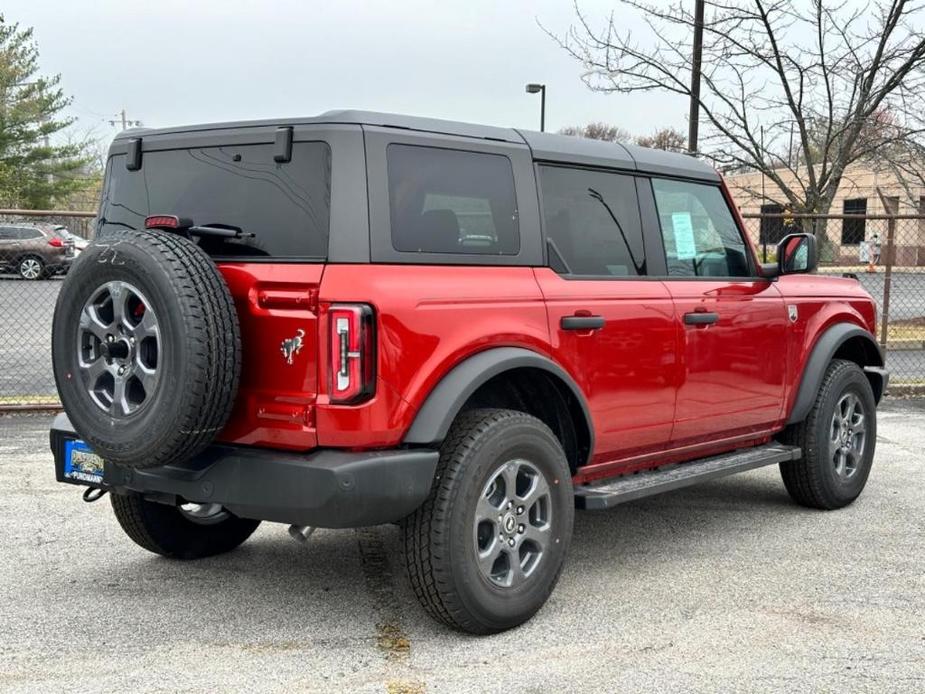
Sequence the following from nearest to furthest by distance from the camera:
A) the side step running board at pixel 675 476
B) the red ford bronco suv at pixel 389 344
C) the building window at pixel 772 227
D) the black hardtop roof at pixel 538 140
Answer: the red ford bronco suv at pixel 389 344 < the black hardtop roof at pixel 538 140 < the side step running board at pixel 675 476 < the building window at pixel 772 227

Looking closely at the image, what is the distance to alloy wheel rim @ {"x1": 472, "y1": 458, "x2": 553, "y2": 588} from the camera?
402cm

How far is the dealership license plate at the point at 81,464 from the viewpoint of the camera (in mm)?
4227

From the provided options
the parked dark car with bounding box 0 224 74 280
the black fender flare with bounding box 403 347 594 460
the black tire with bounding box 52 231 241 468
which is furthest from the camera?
the parked dark car with bounding box 0 224 74 280

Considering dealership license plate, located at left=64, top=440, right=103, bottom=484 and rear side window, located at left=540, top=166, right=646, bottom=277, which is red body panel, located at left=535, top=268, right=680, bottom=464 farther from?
dealership license plate, located at left=64, top=440, right=103, bottom=484

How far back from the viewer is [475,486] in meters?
3.91

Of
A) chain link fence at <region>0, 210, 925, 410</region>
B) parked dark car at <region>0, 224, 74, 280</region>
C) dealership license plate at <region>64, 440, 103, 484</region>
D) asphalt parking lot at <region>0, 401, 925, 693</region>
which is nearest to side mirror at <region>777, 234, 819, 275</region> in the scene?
asphalt parking lot at <region>0, 401, 925, 693</region>

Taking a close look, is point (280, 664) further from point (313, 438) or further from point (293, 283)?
point (293, 283)

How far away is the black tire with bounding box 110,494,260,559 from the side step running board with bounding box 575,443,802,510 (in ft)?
5.65

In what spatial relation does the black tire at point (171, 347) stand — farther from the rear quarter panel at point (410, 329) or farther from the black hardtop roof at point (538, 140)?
the black hardtop roof at point (538, 140)

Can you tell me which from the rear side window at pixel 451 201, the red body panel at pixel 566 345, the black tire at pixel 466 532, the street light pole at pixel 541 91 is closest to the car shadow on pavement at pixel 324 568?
the black tire at pixel 466 532

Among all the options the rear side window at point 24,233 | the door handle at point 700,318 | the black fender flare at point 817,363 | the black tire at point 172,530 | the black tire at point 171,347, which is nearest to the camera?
the black tire at point 171,347

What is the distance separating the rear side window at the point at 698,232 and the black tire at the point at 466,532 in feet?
Result: 4.94

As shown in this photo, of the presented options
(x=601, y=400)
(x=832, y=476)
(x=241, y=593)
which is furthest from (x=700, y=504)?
(x=241, y=593)

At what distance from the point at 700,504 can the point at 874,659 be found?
253cm
